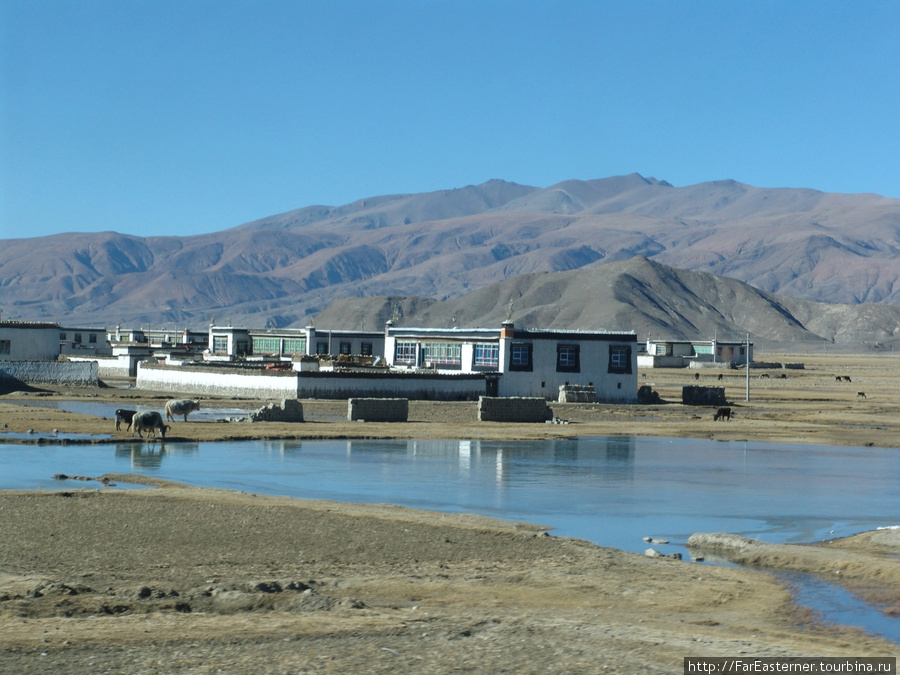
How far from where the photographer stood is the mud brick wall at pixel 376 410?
52.8 metres

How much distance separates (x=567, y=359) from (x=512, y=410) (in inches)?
639

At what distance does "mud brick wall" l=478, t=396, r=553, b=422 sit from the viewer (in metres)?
54.7

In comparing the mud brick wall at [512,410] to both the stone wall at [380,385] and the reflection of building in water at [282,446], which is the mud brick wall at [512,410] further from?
the reflection of building in water at [282,446]

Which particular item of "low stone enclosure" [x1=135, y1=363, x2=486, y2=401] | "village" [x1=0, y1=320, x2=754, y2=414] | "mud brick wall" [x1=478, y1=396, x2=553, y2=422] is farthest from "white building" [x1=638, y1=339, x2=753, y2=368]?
"mud brick wall" [x1=478, y1=396, x2=553, y2=422]

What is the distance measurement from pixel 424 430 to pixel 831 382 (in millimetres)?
70387

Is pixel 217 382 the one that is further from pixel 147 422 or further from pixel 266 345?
pixel 266 345

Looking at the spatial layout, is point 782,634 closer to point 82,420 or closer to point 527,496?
point 527,496

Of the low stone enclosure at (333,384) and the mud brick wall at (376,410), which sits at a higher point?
the low stone enclosure at (333,384)

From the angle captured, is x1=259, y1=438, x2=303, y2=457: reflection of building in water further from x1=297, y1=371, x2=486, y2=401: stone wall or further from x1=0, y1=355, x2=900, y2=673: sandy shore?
x1=297, y1=371, x2=486, y2=401: stone wall

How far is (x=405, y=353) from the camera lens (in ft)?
265

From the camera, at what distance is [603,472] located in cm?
3597

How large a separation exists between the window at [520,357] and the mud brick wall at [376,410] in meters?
17.0

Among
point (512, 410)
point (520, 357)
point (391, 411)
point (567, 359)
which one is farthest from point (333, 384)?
point (567, 359)

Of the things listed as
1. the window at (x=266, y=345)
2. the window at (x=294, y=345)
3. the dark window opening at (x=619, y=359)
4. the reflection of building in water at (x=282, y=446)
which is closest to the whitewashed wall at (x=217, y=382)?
the dark window opening at (x=619, y=359)
